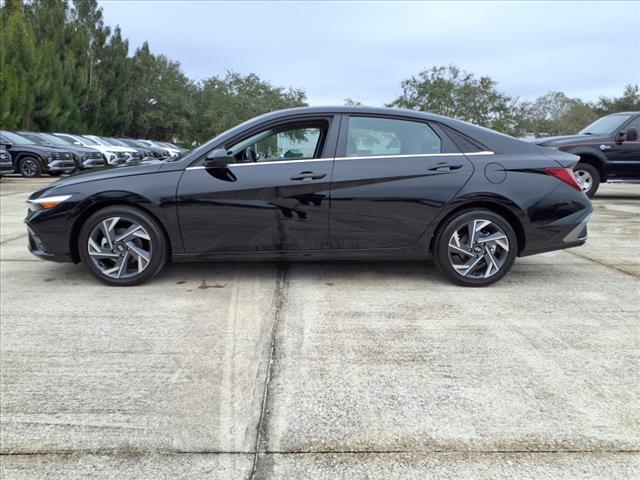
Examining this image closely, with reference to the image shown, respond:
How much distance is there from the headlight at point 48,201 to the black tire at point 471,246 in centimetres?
307

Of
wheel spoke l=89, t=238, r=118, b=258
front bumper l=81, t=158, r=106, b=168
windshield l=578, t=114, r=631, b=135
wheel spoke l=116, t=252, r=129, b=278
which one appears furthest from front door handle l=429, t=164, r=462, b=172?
front bumper l=81, t=158, r=106, b=168

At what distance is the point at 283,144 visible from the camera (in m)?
4.36

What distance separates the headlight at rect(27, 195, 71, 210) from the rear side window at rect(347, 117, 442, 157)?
7.72 ft

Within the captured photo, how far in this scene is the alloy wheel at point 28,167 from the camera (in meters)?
15.6

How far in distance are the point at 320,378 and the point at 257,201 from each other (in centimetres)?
185

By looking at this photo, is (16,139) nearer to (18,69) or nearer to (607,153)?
(18,69)

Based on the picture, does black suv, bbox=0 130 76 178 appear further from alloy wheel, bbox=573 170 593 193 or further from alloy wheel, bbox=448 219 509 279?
alloy wheel, bbox=448 219 509 279

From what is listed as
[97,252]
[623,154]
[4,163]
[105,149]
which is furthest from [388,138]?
[105,149]

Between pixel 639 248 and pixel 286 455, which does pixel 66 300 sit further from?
pixel 639 248

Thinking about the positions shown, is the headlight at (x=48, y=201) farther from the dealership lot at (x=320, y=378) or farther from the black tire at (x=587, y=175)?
the black tire at (x=587, y=175)

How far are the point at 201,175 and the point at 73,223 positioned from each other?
3.69 ft

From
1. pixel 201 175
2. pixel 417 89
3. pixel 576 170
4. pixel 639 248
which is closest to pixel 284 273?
pixel 201 175

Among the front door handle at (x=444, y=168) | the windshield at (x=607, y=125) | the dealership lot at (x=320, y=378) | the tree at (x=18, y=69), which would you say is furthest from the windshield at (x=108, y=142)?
the front door handle at (x=444, y=168)

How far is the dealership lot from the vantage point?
216cm
